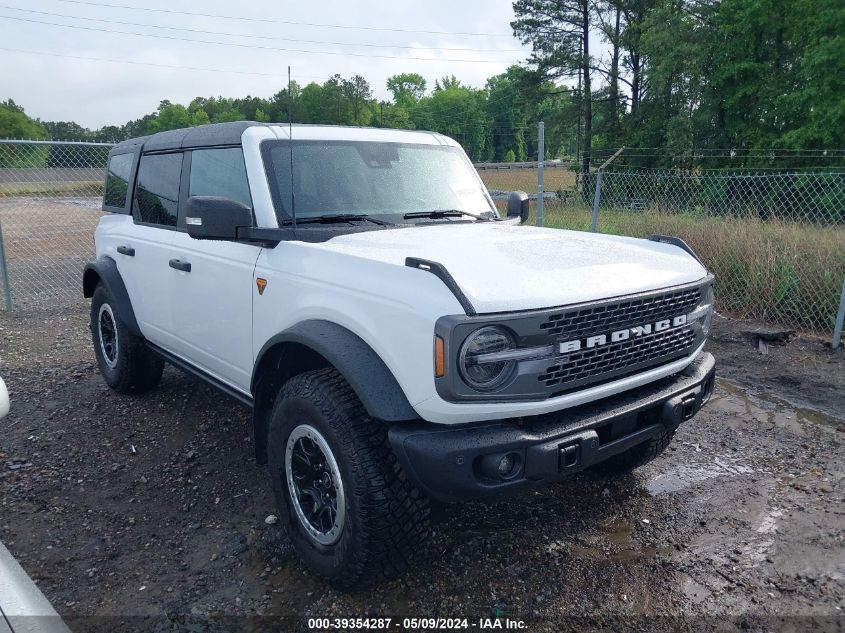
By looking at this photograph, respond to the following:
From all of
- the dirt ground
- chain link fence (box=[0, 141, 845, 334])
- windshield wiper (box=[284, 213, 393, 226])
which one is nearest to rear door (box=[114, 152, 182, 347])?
the dirt ground

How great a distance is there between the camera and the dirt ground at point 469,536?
2594 millimetres

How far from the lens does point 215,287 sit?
11.3ft

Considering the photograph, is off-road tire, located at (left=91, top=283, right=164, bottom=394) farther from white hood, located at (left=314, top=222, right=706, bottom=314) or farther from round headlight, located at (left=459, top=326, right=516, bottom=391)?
round headlight, located at (left=459, top=326, right=516, bottom=391)

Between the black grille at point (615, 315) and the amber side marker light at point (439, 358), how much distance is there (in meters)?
0.40

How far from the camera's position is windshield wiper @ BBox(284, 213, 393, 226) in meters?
3.17

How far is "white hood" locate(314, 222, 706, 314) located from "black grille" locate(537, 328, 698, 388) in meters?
0.22

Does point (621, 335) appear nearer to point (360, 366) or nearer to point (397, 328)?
point (397, 328)

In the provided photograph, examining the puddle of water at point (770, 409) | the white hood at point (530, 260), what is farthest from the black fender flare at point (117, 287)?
the puddle of water at point (770, 409)

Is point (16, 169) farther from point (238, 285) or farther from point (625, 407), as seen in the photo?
point (625, 407)

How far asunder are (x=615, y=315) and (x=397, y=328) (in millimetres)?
912

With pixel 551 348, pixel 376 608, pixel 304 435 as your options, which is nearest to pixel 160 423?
pixel 304 435

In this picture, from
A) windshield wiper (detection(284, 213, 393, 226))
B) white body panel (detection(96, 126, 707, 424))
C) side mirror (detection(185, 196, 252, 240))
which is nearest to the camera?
white body panel (detection(96, 126, 707, 424))

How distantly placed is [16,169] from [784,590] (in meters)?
9.59

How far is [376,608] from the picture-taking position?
8.52 feet
